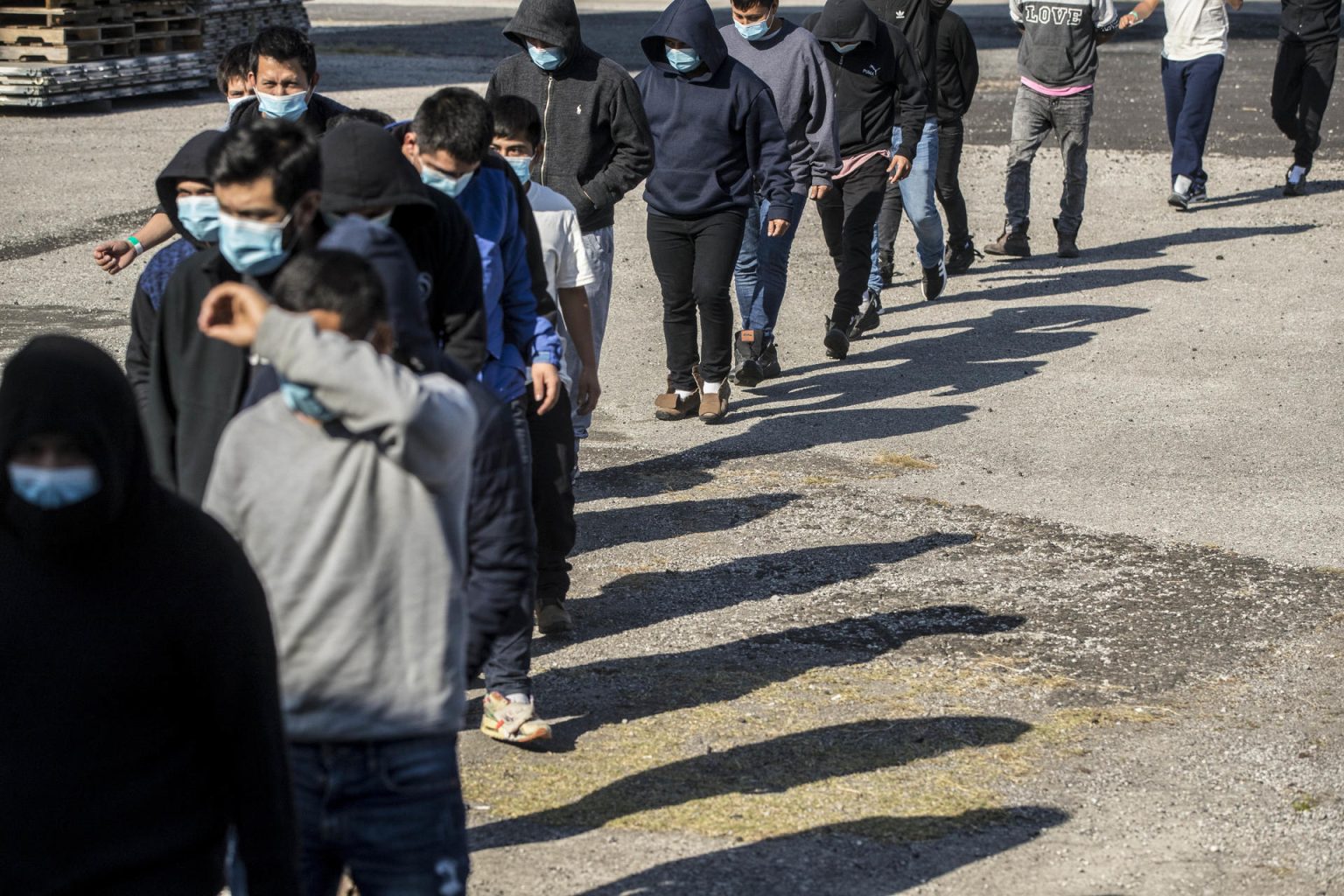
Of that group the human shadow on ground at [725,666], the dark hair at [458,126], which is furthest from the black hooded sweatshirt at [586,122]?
the dark hair at [458,126]

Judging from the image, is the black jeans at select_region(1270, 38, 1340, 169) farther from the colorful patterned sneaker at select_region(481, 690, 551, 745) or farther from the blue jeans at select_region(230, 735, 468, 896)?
the blue jeans at select_region(230, 735, 468, 896)

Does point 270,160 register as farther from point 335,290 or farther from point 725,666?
point 725,666

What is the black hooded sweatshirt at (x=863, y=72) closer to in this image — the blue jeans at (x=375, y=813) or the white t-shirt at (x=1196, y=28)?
the white t-shirt at (x=1196, y=28)

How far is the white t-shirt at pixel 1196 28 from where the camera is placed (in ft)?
47.1

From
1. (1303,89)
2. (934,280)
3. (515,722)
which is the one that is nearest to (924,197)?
(934,280)

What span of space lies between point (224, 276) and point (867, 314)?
25.0ft

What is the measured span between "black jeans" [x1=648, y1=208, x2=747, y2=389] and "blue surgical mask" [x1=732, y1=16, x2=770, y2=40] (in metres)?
1.18

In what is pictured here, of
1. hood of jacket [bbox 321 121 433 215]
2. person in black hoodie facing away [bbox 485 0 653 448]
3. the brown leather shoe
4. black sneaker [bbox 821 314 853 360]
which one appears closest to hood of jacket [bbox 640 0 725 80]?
person in black hoodie facing away [bbox 485 0 653 448]

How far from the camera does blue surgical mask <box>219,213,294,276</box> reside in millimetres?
3480

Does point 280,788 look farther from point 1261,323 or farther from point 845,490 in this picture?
point 1261,323

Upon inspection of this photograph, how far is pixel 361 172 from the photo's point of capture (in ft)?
12.7

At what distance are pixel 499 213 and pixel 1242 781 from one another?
2681mm

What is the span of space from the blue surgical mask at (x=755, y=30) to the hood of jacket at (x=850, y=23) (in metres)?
0.83

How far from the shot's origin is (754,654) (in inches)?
237
